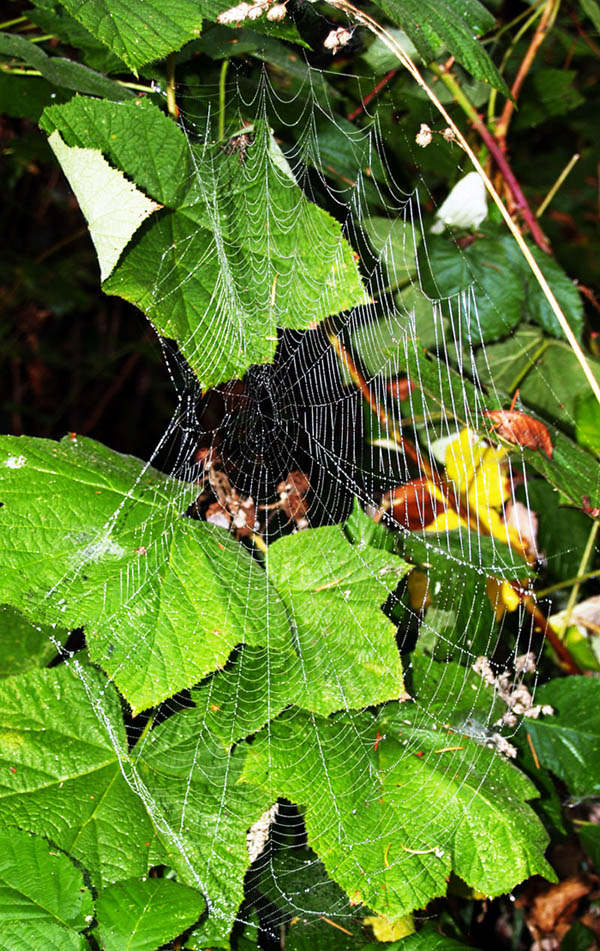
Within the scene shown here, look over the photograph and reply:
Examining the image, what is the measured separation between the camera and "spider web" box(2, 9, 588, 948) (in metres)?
0.88

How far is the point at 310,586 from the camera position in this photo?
0.99 meters

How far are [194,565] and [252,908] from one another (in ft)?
1.41

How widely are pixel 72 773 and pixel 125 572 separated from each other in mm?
236

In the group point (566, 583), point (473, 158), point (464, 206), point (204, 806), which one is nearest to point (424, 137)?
point (473, 158)

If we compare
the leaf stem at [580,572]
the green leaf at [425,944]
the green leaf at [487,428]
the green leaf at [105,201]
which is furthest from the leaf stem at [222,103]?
the green leaf at [425,944]

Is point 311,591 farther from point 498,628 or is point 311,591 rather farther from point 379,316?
point 379,316

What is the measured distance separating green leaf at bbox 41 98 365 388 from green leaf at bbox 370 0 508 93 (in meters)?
0.23

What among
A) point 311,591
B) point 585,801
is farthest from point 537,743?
point 311,591

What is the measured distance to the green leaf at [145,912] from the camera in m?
0.76

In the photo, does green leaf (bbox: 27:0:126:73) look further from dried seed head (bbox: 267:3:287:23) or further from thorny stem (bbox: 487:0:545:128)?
thorny stem (bbox: 487:0:545:128)

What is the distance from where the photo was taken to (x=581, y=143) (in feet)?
10.5

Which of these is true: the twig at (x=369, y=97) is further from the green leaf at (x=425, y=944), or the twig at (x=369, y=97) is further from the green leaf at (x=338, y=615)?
the green leaf at (x=425, y=944)

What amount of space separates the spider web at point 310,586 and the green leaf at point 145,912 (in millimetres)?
35

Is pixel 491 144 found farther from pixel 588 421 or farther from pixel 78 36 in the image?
pixel 78 36
